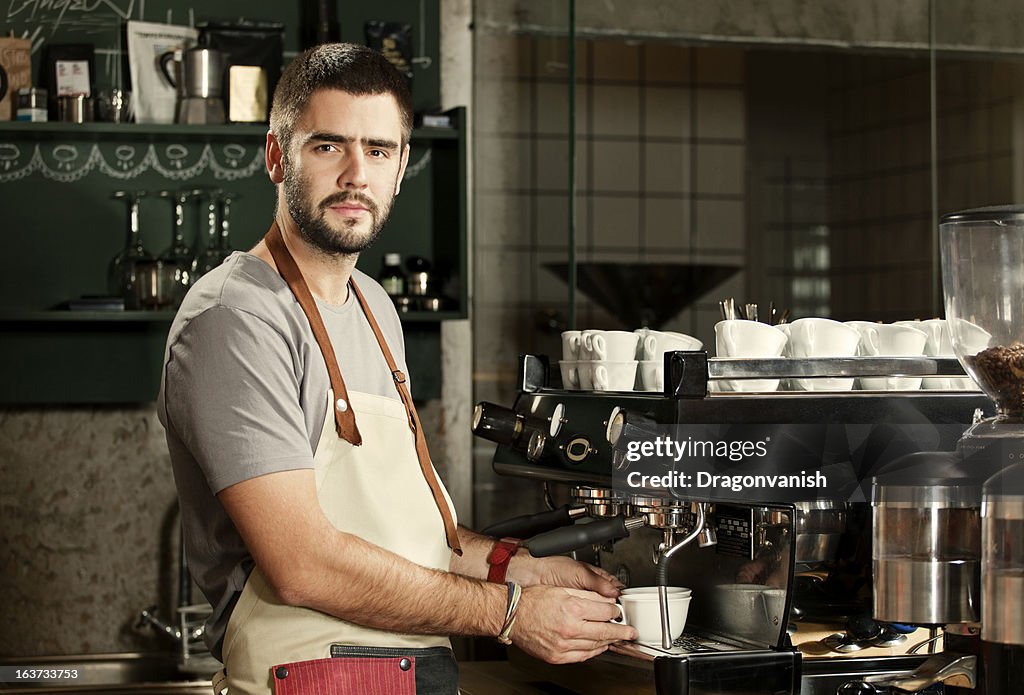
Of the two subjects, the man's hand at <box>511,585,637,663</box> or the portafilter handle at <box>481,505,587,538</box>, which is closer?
the man's hand at <box>511,585,637,663</box>

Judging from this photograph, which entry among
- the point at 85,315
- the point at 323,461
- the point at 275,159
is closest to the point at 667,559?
the point at 323,461

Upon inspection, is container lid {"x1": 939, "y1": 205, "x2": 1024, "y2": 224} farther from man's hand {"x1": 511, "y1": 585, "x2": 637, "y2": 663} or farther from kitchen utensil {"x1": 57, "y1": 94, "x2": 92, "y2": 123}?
kitchen utensil {"x1": 57, "y1": 94, "x2": 92, "y2": 123}

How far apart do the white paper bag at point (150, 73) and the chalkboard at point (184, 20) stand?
0.20 ft

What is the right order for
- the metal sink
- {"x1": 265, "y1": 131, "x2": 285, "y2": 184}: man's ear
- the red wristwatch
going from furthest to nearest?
the metal sink
the red wristwatch
{"x1": 265, "y1": 131, "x2": 285, "y2": 184}: man's ear

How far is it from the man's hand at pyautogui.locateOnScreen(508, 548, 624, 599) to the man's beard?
459 millimetres

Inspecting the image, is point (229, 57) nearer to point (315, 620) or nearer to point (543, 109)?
point (543, 109)

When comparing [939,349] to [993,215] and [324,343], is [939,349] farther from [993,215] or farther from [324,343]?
[324,343]

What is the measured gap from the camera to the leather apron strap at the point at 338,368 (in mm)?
1432

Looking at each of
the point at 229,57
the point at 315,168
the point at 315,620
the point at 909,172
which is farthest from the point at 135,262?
the point at 909,172

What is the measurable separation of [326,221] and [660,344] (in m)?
0.43

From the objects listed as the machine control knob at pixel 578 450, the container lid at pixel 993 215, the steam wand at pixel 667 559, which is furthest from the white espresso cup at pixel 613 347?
the container lid at pixel 993 215

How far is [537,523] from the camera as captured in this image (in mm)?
1601

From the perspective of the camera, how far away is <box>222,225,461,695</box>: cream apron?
4.53 ft

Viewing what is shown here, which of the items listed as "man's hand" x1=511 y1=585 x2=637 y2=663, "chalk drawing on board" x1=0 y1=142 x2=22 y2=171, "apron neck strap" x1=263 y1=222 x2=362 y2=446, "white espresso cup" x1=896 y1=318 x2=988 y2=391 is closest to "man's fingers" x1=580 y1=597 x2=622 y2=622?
"man's hand" x1=511 y1=585 x2=637 y2=663
